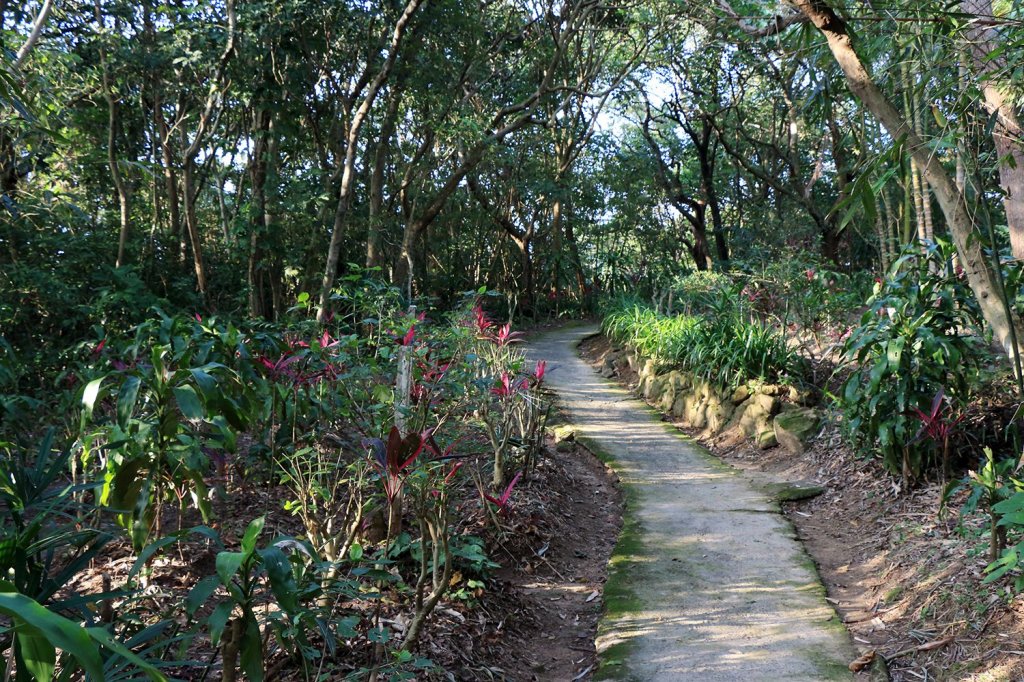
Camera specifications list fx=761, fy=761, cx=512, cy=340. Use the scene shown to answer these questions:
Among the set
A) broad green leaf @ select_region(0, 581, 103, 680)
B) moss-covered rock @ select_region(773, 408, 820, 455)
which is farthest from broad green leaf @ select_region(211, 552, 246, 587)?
moss-covered rock @ select_region(773, 408, 820, 455)

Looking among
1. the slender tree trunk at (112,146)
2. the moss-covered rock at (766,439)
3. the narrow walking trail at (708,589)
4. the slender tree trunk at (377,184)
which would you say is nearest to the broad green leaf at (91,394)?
the narrow walking trail at (708,589)

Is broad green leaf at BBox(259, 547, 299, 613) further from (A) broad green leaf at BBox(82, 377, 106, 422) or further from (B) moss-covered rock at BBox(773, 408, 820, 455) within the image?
(B) moss-covered rock at BBox(773, 408, 820, 455)

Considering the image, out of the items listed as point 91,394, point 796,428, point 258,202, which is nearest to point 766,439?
point 796,428

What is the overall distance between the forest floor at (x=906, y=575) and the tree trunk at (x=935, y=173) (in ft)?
3.88

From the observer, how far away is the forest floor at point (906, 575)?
314cm

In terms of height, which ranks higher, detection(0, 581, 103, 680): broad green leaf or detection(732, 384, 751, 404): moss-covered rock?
detection(0, 581, 103, 680): broad green leaf

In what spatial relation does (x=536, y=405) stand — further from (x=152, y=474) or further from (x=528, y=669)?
(x=152, y=474)

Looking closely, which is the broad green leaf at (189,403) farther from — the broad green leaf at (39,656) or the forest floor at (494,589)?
the broad green leaf at (39,656)

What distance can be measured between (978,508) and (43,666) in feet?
15.0

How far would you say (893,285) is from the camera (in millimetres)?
4887

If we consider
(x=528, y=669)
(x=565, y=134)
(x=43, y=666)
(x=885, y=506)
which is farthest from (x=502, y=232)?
(x=43, y=666)

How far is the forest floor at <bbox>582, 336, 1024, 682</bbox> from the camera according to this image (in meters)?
3.14

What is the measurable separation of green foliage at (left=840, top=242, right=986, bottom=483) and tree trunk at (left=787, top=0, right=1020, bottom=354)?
153cm

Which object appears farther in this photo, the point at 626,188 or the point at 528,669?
the point at 626,188
